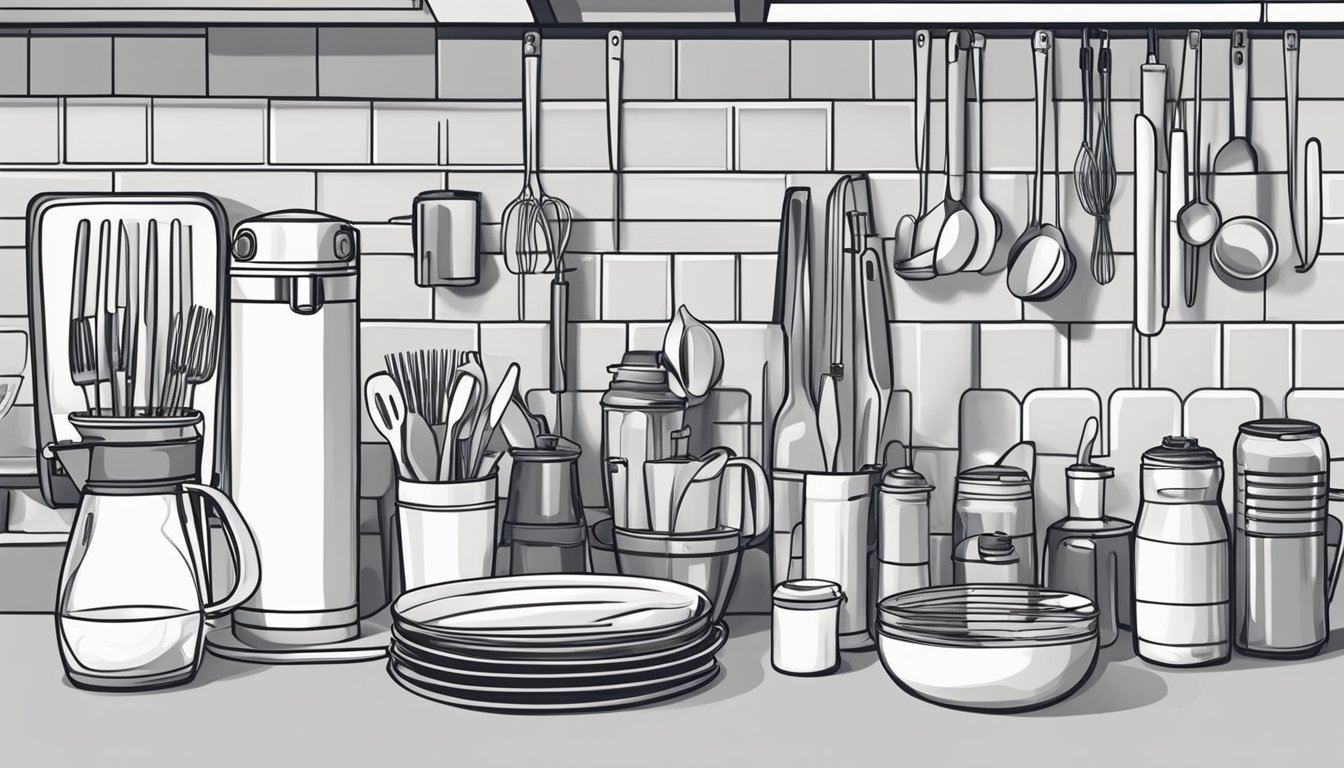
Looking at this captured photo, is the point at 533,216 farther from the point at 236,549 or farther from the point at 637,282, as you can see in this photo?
the point at 236,549

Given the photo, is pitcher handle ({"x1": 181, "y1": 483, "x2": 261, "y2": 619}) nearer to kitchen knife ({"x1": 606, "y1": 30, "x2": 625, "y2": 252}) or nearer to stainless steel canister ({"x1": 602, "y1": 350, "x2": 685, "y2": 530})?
stainless steel canister ({"x1": 602, "y1": 350, "x2": 685, "y2": 530})

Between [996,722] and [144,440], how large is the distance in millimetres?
808

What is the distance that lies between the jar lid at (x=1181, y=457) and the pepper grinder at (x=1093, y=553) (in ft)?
0.26

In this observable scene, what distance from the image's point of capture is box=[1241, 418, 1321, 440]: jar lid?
3.99 feet

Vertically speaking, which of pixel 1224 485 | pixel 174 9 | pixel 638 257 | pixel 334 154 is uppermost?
pixel 174 9

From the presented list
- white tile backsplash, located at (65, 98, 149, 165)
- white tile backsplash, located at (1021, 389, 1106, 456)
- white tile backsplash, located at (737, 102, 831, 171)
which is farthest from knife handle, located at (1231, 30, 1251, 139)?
white tile backsplash, located at (65, 98, 149, 165)

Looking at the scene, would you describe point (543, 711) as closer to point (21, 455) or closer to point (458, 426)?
point (458, 426)

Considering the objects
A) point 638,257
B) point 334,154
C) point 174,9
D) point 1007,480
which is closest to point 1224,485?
point 1007,480

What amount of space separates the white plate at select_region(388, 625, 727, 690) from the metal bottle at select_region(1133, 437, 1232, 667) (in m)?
0.46

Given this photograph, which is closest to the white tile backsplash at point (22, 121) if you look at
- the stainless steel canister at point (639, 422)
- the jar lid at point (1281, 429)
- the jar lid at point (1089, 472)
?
the stainless steel canister at point (639, 422)

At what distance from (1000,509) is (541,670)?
526mm

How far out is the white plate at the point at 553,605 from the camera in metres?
1.18

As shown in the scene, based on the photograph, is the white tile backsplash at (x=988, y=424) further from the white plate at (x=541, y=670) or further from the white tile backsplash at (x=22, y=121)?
the white tile backsplash at (x=22, y=121)

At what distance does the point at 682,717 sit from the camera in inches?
42.1
